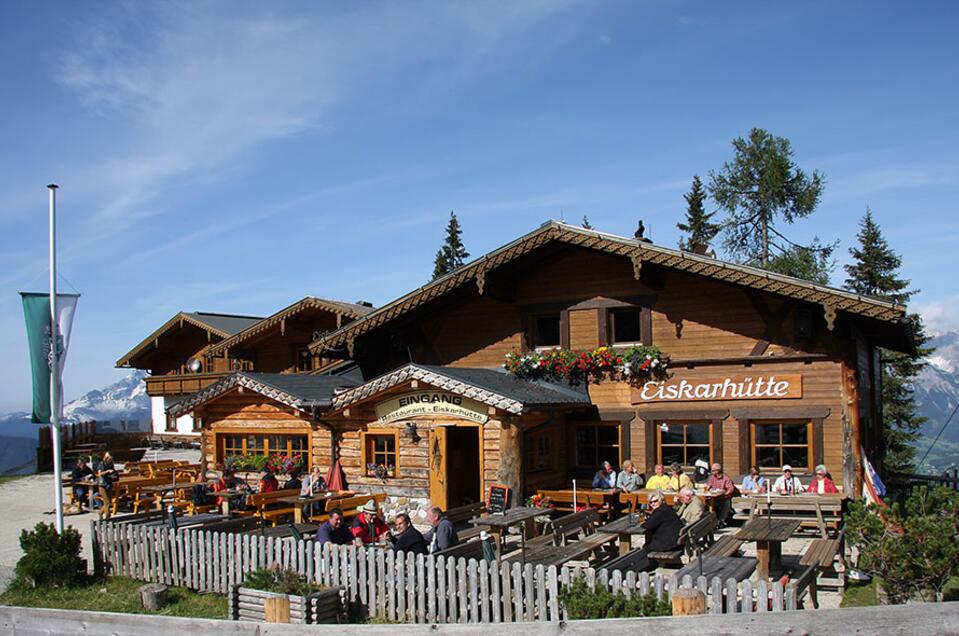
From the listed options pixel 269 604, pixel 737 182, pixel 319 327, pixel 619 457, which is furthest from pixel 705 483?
pixel 737 182

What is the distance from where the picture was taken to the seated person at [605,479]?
1819 cm

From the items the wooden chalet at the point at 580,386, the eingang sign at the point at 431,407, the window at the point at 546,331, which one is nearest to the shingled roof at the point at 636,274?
the wooden chalet at the point at 580,386

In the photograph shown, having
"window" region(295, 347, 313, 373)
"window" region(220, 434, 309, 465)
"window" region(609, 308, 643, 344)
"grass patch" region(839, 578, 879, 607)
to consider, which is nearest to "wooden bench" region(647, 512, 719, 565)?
"grass patch" region(839, 578, 879, 607)

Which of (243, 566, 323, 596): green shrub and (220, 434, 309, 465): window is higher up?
(220, 434, 309, 465): window

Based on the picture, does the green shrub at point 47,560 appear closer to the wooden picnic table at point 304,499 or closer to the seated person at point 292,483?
the wooden picnic table at point 304,499

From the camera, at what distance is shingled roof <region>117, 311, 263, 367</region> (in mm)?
40531

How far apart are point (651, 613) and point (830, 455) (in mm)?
11228

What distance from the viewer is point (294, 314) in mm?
33219

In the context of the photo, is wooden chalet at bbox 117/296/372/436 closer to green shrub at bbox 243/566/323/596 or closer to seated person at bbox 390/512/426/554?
seated person at bbox 390/512/426/554

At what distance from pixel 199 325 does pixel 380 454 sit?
24.2 m

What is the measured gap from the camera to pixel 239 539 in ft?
38.2

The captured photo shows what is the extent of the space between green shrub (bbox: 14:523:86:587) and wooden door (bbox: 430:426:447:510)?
716 centimetres

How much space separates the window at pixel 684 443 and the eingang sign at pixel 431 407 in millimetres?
4219

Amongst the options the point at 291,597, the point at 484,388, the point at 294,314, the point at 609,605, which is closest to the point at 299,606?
the point at 291,597
